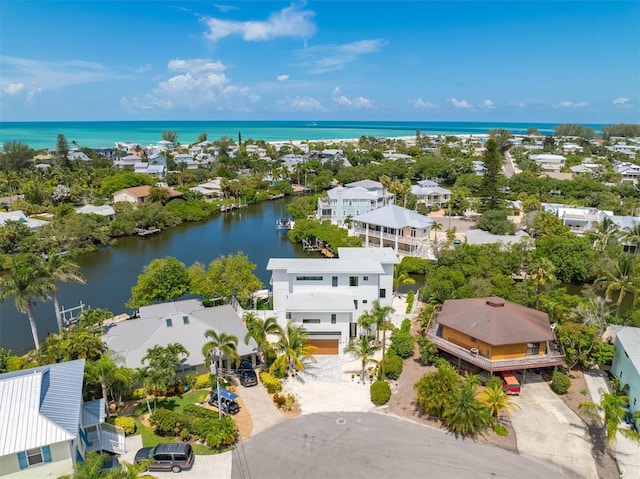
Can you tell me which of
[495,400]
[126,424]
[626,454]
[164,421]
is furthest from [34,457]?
[626,454]

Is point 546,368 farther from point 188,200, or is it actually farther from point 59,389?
point 188,200

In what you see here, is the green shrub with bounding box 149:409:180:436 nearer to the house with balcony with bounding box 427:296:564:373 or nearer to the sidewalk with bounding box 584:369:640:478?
the house with balcony with bounding box 427:296:564:373

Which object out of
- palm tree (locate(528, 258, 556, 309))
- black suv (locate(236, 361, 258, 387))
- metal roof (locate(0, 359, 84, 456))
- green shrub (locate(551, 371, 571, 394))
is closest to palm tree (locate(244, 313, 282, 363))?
black suv (locate(236, 361, 258, 387))

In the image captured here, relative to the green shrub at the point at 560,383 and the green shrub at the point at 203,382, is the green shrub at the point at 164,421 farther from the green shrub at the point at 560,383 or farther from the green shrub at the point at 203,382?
the green shrub at the point at 560,383

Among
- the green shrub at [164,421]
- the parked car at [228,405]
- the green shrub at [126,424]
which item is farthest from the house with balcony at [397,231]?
the green shrub at [126,424]

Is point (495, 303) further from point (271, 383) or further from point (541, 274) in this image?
point (271, 383)

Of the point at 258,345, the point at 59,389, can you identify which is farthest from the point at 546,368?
the point at 59,389

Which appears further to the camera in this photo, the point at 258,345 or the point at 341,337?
the point at 341,337
